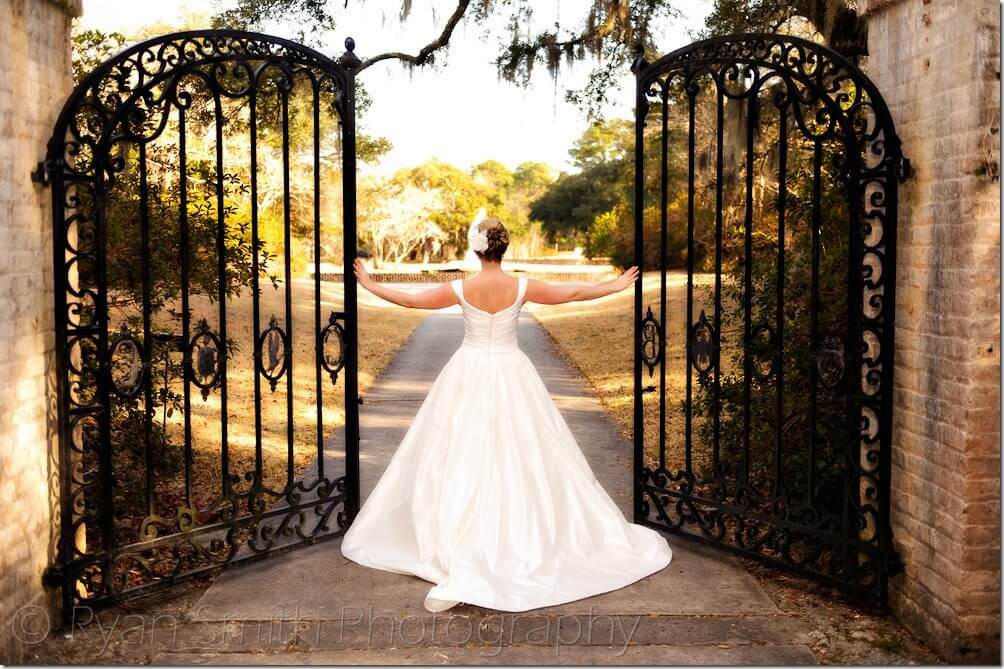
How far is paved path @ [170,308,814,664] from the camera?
4.02 m

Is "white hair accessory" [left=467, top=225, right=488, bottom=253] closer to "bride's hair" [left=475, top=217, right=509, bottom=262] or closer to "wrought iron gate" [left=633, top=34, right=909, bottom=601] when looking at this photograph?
"bride's hair" [left=475, top=217, right=509, bottom=262]

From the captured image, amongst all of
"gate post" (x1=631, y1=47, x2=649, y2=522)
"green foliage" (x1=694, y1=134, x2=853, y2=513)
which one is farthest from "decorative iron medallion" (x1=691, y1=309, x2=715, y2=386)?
"gate post" (x1=631, y1=47, x2=649, y2=522)

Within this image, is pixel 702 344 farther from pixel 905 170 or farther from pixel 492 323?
pixel 905 170

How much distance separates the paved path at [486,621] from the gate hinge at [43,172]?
6.68ft

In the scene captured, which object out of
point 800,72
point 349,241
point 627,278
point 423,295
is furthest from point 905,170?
point 349,241

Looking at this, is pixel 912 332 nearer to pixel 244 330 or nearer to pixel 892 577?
pixel 892 577

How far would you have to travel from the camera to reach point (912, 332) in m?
4.30

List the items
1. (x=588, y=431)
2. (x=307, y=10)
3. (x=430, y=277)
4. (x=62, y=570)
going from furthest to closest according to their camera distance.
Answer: (x=430, y=277) < (x=307, y=10) < (x=588, y=431) < (x=62, y=570)

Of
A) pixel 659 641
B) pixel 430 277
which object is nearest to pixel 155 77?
pixel 659 641

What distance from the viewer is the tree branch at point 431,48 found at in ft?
39.7

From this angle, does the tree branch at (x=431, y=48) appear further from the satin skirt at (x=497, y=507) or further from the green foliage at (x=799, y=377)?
the satin skirt at (x=497, y=507)

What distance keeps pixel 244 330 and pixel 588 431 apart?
28.9 ft

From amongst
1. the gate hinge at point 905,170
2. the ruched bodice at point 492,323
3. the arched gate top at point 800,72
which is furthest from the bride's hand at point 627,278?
the gate hinge at point 905,170

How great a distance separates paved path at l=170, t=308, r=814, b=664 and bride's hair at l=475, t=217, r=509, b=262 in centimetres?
169
